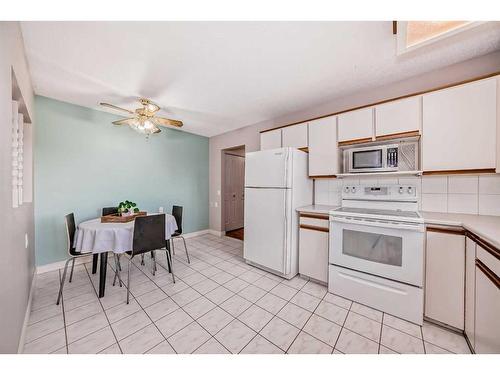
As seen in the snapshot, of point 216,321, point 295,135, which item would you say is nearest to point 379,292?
point 216,321

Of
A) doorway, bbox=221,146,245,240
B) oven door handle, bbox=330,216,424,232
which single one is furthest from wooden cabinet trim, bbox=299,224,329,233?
doorway, bbox=221,146,245,240

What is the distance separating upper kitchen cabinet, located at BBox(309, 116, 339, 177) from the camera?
2.41 m

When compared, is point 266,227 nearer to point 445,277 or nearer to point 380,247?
point 380,247

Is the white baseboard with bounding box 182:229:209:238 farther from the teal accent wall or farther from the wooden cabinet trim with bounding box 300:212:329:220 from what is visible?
the wooden cabinet trim with bounding box 300:212:329:220

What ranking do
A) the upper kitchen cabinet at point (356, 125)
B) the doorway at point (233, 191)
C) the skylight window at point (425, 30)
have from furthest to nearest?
1. the doorway at point (233, 191)
2. the upper kitchen cabinet at point (356, 125)
3. the skylight window at point (425, 30)

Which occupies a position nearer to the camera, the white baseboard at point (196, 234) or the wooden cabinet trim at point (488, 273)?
the wooden cabinet trim at point (488, 273)

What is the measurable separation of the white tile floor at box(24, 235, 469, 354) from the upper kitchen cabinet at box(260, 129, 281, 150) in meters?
1.91

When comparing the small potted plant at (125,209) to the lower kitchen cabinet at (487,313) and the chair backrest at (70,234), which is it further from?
the lower kitchen cabinet at (487,313)

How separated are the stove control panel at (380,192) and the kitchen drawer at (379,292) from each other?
0.90 meters

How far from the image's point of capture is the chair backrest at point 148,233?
209cm

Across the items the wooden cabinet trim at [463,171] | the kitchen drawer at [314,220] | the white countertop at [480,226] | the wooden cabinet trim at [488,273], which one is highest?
the wooden cabinet trim at [463,171]

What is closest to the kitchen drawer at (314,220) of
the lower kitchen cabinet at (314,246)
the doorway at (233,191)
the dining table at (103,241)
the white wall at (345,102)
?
the lower kitchen cabinet at (314,246)

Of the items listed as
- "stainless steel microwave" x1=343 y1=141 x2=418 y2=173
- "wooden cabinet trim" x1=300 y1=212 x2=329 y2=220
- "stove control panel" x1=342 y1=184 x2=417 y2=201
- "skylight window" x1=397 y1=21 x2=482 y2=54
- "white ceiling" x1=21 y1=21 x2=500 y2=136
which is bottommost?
"wooden cabinet trim" x1=300 y1=212 x2=329 y2=220
